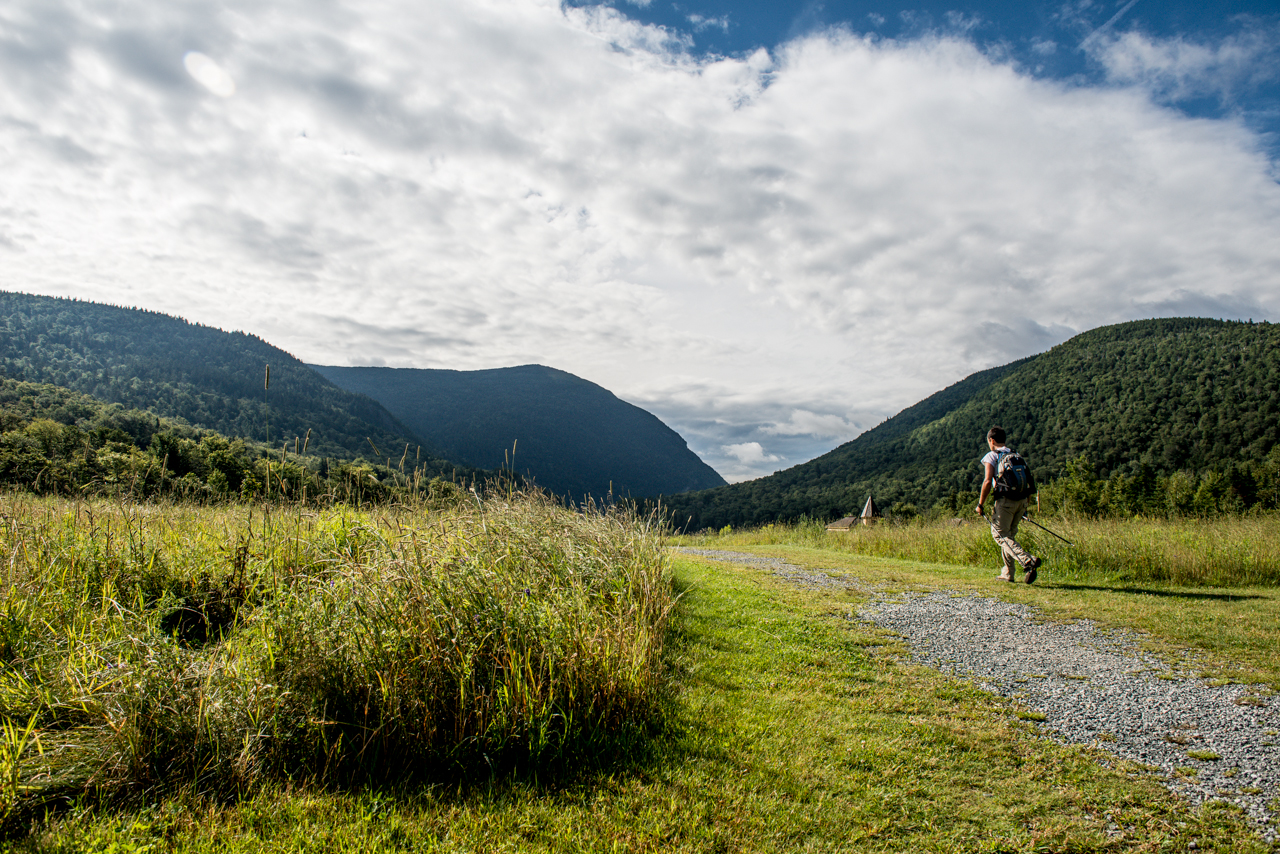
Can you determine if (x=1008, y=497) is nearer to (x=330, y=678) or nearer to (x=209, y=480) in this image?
(x=330, y=678)

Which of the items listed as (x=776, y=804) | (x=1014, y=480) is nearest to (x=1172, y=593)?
(x=1014, y=480)

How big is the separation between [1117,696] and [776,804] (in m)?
3.17

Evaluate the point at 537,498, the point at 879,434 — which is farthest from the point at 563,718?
the point at 879,434

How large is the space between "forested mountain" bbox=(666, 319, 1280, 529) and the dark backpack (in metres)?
44.5

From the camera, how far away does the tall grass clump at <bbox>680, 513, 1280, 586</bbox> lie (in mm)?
9172

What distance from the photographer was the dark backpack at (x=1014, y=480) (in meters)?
8.90

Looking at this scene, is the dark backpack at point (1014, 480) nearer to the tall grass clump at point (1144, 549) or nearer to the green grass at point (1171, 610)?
the green grass at point (1171, 610)

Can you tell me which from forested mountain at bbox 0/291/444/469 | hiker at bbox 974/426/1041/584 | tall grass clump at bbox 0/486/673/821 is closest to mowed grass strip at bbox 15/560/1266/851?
tall grass clump at bbox 0/486/673/821

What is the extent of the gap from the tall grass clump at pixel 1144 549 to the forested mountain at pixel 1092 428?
4075 cm

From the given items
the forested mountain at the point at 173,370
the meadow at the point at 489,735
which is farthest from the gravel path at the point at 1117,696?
the forested mountain at the point at 173,370

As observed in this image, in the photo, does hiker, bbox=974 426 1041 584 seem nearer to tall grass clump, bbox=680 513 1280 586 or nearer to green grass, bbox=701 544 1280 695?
green grass, bbox=701 544 1280 695

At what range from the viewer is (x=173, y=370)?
417 ft

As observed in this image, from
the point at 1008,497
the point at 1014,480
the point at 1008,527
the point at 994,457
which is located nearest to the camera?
the point at 1014,480

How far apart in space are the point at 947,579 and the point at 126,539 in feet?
38.4
